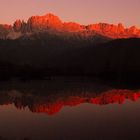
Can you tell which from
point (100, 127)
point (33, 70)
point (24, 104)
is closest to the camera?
point (100, 127)

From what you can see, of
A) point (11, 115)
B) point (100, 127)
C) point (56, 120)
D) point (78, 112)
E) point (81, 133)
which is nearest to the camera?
point (81, 133)

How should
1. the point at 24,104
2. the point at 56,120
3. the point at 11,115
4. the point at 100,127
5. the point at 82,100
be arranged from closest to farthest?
1. the point at 100,127
2. the point at 56,120
3. the point at 11,115
4. the point at 24,104
5. the point at 82,100

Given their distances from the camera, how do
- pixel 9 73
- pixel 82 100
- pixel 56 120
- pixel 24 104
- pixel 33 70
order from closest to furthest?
pixel 56 120 < pixel 24 104 < pixel 82 100 < pixel 9 73 < pixel 33 70

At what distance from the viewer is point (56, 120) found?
167ft

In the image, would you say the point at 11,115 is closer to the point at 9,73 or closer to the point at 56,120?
the point at 56,120

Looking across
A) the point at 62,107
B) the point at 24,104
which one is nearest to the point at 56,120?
the point at 62,107

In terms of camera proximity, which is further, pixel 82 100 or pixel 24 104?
pixel 82 100

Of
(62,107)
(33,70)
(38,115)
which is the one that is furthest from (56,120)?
(33,70)

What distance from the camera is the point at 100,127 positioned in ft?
148

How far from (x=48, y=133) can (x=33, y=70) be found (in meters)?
143

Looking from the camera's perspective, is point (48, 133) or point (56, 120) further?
point (56, 120)

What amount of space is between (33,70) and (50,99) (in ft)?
347

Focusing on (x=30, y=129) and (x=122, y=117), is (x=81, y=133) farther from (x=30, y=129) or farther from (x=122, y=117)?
(x=122, y=117)

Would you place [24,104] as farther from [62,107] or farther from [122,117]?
[122,117]
